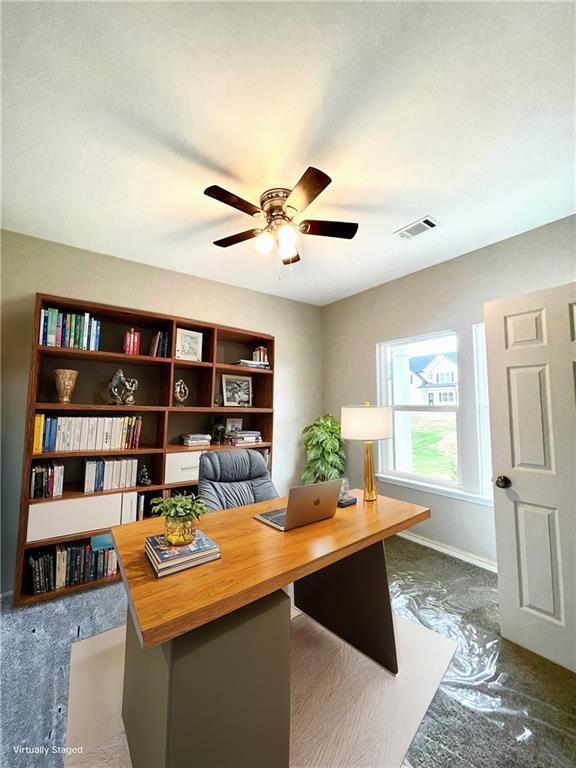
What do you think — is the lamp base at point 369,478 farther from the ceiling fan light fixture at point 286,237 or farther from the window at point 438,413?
the window at point 438,413

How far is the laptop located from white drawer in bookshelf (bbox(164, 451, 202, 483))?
1373 millimetres

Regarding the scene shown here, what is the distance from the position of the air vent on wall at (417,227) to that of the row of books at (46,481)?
3.11 meters

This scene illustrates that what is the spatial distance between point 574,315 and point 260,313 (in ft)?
9.11

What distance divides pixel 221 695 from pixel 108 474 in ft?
6.41

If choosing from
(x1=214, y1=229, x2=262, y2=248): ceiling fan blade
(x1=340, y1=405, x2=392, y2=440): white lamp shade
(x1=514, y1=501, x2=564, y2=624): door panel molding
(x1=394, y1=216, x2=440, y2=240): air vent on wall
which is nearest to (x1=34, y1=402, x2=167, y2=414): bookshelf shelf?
(x1=214, y1=229, x2=262, y2=248): ceiling fan blade

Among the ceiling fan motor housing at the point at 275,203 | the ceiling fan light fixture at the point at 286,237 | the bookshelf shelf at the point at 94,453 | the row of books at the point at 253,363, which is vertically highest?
the ceiling fan motor housing at the point at 275,203

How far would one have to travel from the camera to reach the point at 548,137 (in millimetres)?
1580

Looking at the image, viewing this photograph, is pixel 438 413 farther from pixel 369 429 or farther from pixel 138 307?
pixel 138 307

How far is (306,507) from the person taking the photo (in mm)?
1413

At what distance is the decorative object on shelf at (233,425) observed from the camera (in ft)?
10.9

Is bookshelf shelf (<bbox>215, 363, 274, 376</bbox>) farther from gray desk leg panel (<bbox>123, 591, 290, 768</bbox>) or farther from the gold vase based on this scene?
gray desk leg panel (<bbox>123, 591, 290, 768</bbox>)

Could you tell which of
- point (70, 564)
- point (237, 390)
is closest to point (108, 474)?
point (70, 564)

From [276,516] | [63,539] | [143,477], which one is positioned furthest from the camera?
[143,477]

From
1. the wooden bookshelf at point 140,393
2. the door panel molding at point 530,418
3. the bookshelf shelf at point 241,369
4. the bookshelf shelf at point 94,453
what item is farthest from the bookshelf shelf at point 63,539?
the door panel molding at point 530,418
